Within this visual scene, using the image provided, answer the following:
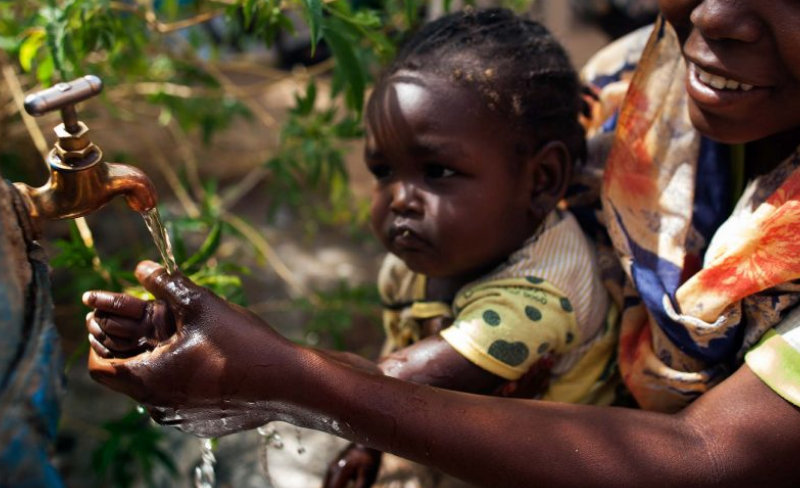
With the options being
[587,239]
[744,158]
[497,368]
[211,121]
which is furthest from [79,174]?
[211,121]

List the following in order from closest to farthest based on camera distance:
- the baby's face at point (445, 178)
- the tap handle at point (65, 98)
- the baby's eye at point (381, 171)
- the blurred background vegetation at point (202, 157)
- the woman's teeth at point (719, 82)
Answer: the tap handle at point (65, 98)
the woman's teeth at point (719, 82)
the baby's face at point (445, 178)
the baby's eye at point (381, 171)
the blurred background vegetation at point (202, 157)

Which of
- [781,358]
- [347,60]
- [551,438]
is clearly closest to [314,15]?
[347,60]

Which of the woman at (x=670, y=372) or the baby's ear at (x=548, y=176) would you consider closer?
the woman at (x=670, y=372)

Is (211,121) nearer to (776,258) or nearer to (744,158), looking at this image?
(744,158)

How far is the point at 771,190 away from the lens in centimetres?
136

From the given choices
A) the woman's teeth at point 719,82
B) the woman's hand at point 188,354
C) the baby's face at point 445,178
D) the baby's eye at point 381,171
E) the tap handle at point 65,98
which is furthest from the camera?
the baby's eye at point 381,171

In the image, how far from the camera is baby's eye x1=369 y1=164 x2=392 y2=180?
1651 millimetres

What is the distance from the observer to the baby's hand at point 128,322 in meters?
1.21

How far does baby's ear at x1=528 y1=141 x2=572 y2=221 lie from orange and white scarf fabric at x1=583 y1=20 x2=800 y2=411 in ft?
0.27

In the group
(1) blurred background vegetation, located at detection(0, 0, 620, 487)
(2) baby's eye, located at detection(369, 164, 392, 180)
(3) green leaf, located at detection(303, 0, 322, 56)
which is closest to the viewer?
(3) green leaf, located at detection(303, 0, 322, 56)

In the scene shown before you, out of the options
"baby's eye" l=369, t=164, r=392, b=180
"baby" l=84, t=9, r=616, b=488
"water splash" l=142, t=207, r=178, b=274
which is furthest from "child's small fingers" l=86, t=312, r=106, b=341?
"baby's eye" l=369, t=164, r=392, b=180

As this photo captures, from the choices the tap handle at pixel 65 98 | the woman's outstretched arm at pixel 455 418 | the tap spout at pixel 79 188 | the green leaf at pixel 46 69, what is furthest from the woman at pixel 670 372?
the green leaf at pixel 46 69

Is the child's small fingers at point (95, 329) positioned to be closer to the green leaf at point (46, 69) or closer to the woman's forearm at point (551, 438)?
the woman's forearm at point (551, 438)

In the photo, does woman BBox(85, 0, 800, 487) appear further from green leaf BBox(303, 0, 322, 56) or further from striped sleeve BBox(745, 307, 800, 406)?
green leaf BBox(303, 0, 322, 56)
